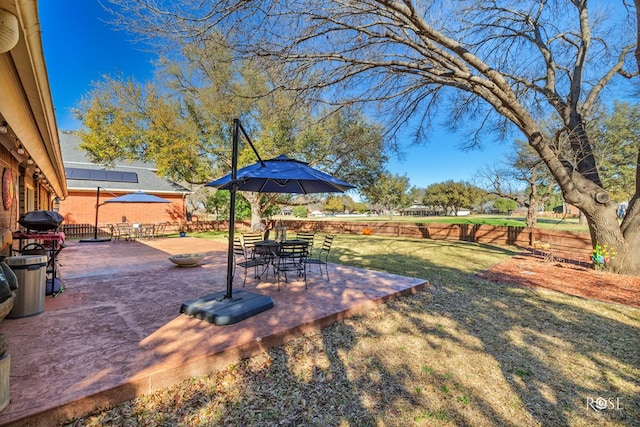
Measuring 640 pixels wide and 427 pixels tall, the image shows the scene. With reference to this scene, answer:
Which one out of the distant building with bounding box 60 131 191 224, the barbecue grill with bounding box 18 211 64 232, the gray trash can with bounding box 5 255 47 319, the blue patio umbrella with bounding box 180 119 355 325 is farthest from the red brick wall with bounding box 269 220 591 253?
the barbecue grill with bounding box 18 211 64 232

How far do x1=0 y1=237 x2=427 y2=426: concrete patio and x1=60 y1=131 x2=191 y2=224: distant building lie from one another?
14454mm

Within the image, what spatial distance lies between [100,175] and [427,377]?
75.2 feet

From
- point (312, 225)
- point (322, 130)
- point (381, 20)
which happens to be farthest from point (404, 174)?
point (381, 20)

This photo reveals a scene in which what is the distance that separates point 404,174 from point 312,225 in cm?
3519

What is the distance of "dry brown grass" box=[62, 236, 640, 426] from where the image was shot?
231 cm

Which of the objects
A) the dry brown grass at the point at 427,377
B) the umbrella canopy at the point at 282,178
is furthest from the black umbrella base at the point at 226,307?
the umbrella canopy at the point at 282,178

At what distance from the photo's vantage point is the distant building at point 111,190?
57.7 ft

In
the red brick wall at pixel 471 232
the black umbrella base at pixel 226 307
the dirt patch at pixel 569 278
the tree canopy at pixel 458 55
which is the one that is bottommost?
the dirt patch at pixel 569 278

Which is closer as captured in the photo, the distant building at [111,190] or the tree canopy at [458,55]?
the tree canopy at [458,55]

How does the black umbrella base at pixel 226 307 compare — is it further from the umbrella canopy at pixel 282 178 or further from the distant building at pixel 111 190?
the distant building at pixel 111 190

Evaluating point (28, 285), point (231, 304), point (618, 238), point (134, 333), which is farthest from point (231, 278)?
point (618, 238)

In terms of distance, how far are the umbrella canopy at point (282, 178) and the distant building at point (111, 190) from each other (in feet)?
47.1

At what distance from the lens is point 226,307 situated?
3.81m

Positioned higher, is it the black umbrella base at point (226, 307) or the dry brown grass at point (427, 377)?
the black umbrella base at point (226, 307)
